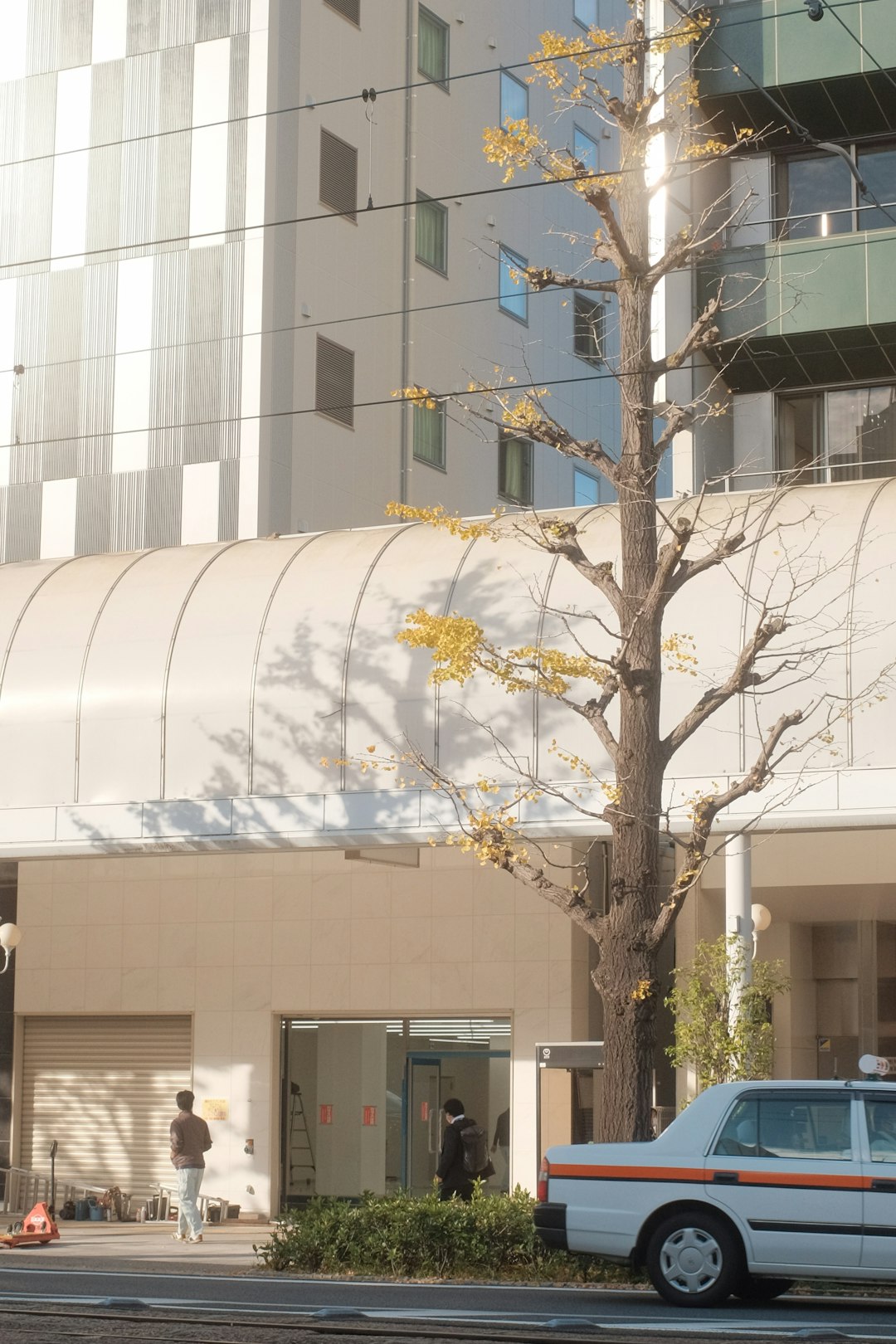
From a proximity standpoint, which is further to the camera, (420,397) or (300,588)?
(300,588)

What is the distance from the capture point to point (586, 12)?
4616cm

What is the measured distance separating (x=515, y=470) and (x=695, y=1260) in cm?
3079

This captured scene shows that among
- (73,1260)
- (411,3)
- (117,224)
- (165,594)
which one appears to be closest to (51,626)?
(165,594)

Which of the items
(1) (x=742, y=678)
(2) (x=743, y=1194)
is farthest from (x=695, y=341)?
(2) (x=743, y=1194)

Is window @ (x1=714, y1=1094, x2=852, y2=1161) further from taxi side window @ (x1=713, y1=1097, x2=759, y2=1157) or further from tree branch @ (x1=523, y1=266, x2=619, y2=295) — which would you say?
tree branch @ (x1=523, y1=266, x2=619, y2=295)

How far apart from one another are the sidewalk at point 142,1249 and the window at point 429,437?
17.8 meters

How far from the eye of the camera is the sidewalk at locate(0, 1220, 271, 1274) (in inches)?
700

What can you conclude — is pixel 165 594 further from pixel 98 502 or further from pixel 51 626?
pixel 98 502

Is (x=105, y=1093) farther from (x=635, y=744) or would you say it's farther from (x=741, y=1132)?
(x=741, y=1132)

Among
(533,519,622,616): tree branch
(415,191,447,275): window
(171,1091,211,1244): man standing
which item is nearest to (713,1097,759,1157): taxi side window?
(533,519,622,616): tree branch

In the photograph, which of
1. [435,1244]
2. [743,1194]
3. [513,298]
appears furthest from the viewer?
[513,298]

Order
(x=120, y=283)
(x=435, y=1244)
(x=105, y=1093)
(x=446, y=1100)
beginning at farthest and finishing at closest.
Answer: (x=120, y=283), (x=105, y=1093), (x=446, y=1100), (x=435, y=1244)

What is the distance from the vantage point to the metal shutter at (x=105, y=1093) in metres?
26.8

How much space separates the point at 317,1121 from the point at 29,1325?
14691 millimetres
